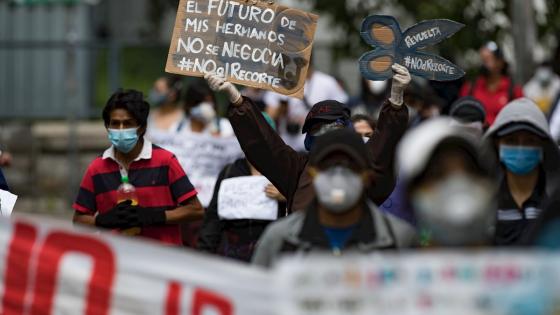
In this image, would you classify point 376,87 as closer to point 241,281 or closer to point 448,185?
point 241,281

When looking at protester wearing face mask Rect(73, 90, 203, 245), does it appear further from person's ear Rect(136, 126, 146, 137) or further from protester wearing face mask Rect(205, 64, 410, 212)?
protester wearing face mask Rect(205, 64, 410, 212)

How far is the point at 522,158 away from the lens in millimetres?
8203

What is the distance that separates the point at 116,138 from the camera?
376 inches

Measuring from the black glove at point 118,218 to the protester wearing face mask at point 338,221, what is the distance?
8.12 feet

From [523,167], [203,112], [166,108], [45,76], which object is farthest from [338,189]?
[45,76]

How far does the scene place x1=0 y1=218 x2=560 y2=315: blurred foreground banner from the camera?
19.0 ft

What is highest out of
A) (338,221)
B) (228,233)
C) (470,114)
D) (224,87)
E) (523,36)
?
(523,36)

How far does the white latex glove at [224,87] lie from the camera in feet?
29.7

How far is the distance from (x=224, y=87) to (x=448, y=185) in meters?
3.23

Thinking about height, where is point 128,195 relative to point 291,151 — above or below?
below

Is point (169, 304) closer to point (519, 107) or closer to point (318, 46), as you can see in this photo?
point (519, 107)

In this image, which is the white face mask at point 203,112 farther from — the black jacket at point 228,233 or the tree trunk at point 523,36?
the tree trunk at point 523,36

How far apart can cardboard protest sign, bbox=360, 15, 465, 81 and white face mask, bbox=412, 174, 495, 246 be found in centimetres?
310

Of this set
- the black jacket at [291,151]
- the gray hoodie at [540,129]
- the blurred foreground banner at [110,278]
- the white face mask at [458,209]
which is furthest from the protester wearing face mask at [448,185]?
the black jacket at [291,151]
